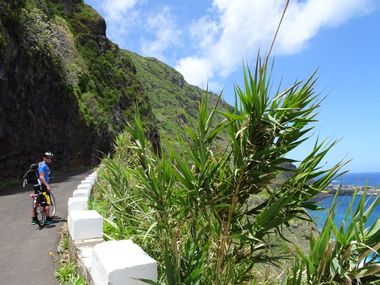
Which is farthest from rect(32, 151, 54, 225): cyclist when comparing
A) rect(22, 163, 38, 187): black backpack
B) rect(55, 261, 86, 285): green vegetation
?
rect(55, 261, 86, 285): green vegetation

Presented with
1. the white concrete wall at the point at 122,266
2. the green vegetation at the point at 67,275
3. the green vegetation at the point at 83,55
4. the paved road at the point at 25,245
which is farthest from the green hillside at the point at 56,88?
the paved road at the point at 25,245

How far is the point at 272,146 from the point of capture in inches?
173

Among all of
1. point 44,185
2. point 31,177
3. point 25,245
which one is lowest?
point 25,245

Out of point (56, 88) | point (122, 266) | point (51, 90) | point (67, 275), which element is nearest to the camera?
point (122, 266)

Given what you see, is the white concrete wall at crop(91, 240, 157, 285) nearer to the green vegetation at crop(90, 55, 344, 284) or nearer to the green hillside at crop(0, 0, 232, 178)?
the green vegetation at crop(90, 55, 344, 284)

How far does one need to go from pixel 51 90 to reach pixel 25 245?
1989 cm

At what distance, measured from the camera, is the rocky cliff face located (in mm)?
20656

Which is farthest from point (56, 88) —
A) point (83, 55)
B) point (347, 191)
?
point (347, 191)

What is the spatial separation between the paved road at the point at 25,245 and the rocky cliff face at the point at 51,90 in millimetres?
3881

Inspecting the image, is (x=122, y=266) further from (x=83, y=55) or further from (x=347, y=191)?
(x=83, y=55)

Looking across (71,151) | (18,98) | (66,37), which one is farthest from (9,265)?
(66,37)

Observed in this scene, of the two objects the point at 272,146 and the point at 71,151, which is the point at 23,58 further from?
the point at 272,146

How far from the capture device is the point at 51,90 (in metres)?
26.3

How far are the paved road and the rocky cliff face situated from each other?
3.88 m
